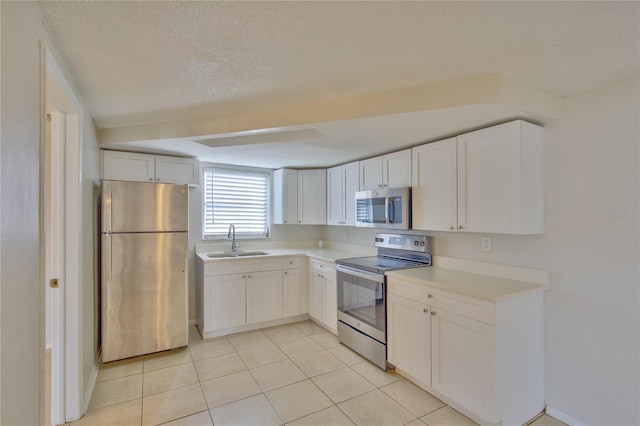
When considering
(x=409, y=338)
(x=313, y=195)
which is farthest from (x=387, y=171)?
(x=409, y=338)

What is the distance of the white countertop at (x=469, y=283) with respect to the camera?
2023 millimetres

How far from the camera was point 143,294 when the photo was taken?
3027mm

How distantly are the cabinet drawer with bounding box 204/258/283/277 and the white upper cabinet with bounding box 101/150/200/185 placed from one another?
3.23 ft

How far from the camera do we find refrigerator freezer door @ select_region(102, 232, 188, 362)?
2.88 metres

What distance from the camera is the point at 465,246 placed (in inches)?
109

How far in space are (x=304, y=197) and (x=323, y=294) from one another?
1.37m

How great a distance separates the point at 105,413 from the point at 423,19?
10.3ft

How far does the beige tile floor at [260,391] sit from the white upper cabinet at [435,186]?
4.59ft

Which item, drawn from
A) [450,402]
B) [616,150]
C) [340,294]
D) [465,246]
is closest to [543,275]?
[465,246]

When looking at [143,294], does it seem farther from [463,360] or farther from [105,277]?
[463,360]

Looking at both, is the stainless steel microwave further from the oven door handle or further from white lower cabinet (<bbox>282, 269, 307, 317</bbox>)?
white lower cabinet (<bbox>282, 269, 307, 317</bbox>)

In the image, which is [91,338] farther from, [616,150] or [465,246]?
[616,150]

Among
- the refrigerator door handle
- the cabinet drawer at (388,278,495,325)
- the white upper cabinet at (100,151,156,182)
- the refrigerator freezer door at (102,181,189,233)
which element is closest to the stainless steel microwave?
the cabinet drawer at (388,278,495,325)

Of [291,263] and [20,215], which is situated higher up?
[20,215]
